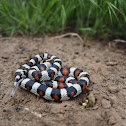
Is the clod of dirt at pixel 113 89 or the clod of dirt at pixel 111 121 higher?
the clod of dirt at pixel 113 89

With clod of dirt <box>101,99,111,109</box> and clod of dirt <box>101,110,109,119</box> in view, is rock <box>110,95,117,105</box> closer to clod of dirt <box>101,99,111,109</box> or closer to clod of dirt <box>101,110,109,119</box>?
clod of dirt <box>101,99,111,109</box>

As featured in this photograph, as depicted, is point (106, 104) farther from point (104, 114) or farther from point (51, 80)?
point (51, 80)

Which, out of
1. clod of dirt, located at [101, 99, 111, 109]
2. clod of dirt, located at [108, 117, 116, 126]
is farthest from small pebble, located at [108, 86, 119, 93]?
clod of dirt, located at [108, 117, 116, 126]

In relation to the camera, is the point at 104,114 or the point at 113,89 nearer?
the point at 104,114

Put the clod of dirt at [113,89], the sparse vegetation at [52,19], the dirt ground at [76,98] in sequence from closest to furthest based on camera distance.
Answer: the dirt ground at [76,98] → the clod of dirt at [113,89] → the sparse vegetation at [52,19]

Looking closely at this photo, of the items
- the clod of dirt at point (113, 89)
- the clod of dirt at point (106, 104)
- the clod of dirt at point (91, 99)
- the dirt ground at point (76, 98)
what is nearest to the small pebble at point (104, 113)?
the dirt ground at point (76, 98)

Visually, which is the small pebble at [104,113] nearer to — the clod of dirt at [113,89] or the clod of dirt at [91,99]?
the clod of dirt at [91,99]

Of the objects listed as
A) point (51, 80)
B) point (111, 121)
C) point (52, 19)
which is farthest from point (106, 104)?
point (52, 19)
